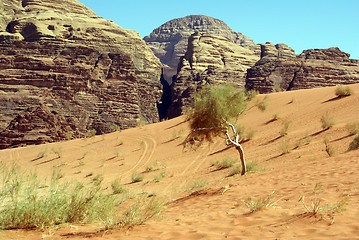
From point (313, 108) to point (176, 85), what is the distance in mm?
40233

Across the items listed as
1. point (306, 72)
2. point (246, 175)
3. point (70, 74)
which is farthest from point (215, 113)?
point (306, 72)

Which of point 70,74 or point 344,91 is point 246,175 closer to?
point 344,91

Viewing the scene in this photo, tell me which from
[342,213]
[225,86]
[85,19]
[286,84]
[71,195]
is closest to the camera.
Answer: [342,213]

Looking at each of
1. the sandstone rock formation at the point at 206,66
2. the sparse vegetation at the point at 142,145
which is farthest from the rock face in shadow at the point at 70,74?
the sparse vegetation at the point at 142,145

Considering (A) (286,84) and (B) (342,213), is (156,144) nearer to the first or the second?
(B) (342,213)

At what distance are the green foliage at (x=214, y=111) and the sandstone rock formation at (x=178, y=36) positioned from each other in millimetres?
101278

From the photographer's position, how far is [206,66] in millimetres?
66188

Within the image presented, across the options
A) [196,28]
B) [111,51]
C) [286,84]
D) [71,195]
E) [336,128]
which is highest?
[196,28]

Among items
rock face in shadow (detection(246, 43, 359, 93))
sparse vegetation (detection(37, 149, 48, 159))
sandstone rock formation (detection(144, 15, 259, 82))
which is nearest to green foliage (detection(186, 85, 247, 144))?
sparse vegetation (detection(37, 149, 48, 159))

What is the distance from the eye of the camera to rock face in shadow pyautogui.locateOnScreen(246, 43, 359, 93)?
52375 millimetres

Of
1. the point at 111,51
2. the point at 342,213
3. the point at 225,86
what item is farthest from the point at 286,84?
the point at 342,213

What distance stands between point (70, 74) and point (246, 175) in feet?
146

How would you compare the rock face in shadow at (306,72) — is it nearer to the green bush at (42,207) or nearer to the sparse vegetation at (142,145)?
the sparse vegetation at (142,145)

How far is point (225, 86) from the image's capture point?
484 inches
